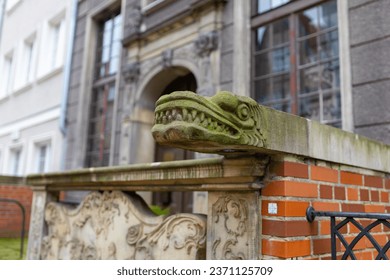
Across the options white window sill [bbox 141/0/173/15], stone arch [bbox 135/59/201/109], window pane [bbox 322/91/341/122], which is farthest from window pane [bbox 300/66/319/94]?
white window sill [bbox 141/0/173/15]

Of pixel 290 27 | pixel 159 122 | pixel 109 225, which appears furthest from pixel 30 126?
pixel 159 122

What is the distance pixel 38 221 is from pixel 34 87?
7.59 m

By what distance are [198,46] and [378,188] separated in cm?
392

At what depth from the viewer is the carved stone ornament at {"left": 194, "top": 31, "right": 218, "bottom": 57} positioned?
5.33m

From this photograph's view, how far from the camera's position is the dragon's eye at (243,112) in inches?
54.7

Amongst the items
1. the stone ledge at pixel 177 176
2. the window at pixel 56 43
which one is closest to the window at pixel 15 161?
the window at pixel 56 43

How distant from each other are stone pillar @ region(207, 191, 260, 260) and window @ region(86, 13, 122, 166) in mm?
5860

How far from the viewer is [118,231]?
→ 230 cm

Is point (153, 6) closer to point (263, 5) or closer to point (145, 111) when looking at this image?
point (145, 111)

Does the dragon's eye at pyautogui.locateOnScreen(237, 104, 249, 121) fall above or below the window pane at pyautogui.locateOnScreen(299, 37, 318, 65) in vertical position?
below

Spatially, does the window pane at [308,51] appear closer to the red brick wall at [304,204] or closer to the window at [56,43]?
the red brick wall at [304,204]

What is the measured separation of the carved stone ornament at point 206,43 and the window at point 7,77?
26.2 feet

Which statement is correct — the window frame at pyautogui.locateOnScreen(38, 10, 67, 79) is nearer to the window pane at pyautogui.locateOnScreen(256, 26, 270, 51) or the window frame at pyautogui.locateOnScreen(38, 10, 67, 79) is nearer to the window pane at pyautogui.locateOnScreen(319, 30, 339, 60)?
the window pane at pyautogui.locateOnScreen(256, 26, 270, 51)

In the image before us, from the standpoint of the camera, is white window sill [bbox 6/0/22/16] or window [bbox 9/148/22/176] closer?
window [bbox 9/148/22/176]
